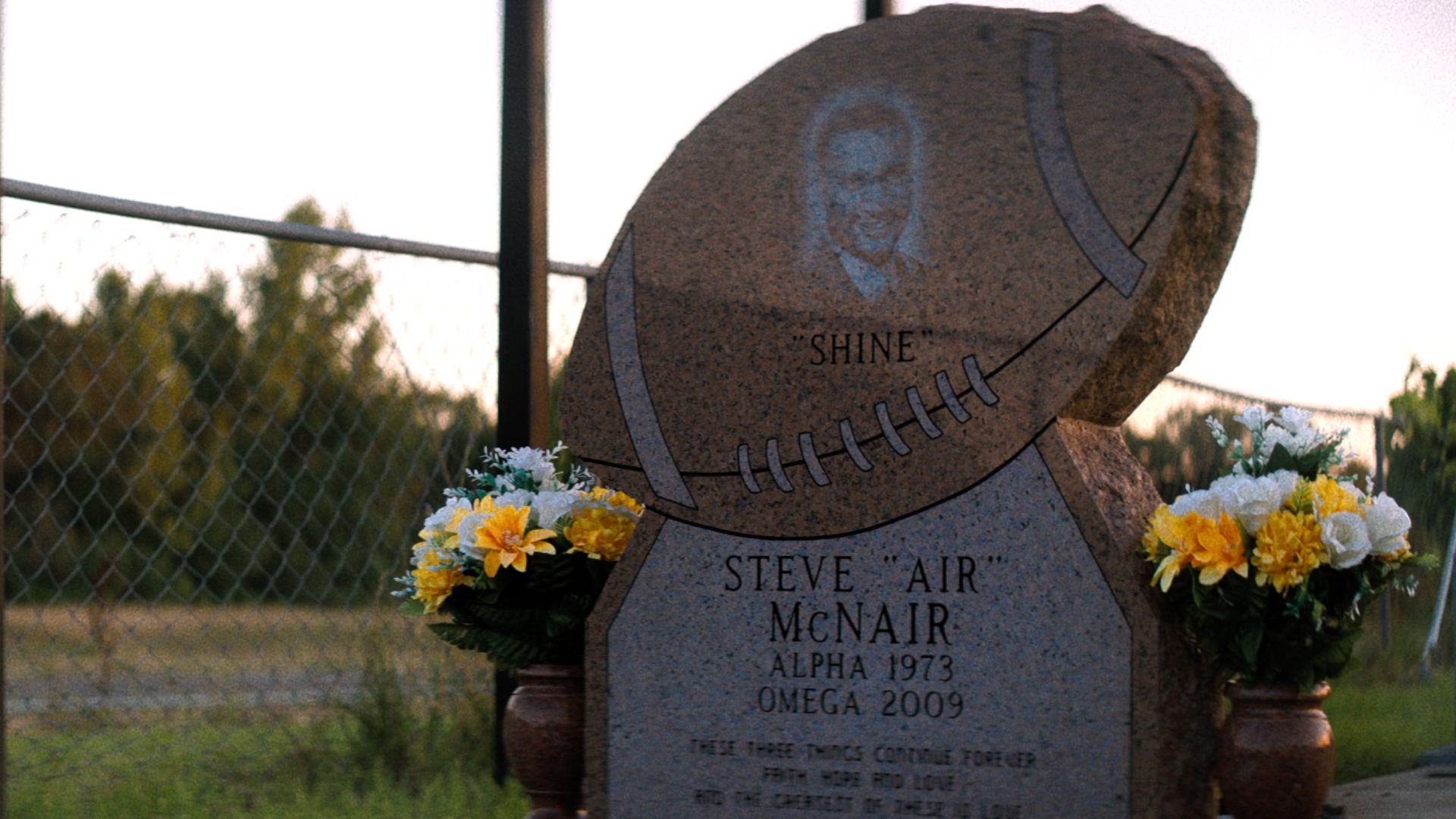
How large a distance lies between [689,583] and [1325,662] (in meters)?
1.44

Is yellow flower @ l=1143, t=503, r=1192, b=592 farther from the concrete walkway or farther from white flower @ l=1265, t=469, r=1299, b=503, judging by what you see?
the concrete walkway

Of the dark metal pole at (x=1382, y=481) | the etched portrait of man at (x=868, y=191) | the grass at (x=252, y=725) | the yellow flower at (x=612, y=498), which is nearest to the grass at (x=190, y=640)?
the grass at (x=252, y=725)

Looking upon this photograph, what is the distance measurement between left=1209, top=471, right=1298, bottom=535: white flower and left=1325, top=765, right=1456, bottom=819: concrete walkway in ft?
5.82

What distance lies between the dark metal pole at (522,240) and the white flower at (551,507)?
729 millimetres

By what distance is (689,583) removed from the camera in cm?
372

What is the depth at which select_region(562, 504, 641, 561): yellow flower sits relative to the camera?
13.0 feet

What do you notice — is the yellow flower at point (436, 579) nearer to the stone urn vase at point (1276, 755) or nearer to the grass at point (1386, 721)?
the stone urn vase at point (1276, 755)

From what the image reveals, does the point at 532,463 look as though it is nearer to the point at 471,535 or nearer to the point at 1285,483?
the point at 471,535

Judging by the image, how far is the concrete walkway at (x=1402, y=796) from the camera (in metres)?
4.66

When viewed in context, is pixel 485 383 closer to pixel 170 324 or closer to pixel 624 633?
pixel 170 324

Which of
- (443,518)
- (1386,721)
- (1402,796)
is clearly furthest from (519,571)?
(1386,721)

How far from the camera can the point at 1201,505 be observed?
10.9 feet

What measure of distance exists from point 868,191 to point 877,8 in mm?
1049

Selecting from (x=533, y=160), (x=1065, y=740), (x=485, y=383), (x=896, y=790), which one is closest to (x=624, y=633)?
(x=896, y=790)
